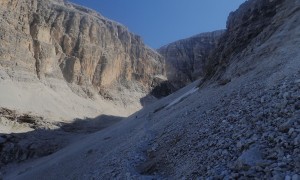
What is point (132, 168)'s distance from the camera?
1244 cm

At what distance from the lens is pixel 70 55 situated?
2653 inches

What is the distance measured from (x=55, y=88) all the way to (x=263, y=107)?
159 ft

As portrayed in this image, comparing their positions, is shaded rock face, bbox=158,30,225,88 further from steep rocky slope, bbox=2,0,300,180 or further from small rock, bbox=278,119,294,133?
small rock, bbox=278,119,294,133

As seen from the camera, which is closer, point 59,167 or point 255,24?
point 59,167

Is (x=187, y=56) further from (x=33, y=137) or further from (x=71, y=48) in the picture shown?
(x=33, y=137)

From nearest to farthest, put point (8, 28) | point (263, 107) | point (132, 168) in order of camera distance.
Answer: point (263, 107) < point (132, 168) < point (8, 28)

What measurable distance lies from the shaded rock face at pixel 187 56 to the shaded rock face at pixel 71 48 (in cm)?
802

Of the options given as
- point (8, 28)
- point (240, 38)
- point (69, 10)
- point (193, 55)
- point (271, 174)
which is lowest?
point (271, 174)

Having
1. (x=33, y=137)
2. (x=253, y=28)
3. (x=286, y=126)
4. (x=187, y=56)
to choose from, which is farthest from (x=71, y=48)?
(x=286, y=126)

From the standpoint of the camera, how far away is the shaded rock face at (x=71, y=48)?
5409 cm


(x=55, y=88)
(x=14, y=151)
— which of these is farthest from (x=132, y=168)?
(x=55, y=88)

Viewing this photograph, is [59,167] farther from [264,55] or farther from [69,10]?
[69,10]

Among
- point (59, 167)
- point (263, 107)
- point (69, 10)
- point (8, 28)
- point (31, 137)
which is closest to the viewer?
point (263, 107)

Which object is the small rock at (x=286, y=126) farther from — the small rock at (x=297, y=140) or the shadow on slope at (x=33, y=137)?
the shadow on slope at (x=33, y=137)
